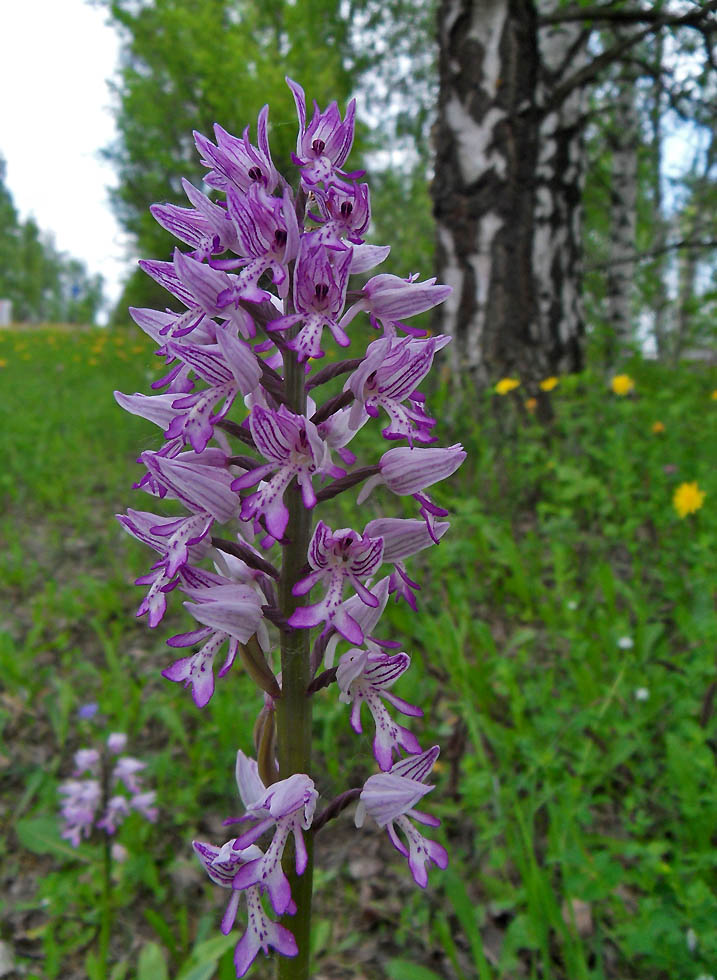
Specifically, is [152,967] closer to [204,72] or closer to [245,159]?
[245,159]

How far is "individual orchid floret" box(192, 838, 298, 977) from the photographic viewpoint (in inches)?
40.8

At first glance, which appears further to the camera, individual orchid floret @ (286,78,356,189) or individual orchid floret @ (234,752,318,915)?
individual orchid floret @ (286,78,356,189)

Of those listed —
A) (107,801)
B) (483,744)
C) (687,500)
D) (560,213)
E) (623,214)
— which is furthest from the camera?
(623,214)

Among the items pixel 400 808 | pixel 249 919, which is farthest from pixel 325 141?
pixel 249 919

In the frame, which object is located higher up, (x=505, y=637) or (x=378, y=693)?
(x=378, y=693)

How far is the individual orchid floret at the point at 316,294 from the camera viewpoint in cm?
111

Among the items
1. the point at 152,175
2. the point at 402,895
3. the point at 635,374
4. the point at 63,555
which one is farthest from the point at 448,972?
the point at 152,175

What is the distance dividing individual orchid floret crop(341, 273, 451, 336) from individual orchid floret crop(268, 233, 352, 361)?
2.4 inches

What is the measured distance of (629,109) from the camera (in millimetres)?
8648

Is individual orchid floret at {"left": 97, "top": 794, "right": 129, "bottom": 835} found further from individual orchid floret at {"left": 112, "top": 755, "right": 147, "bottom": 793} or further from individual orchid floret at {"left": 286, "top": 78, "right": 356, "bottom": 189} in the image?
individual orchid floret at {"left": 286, "top": 78, "right": 356, "bottom": 189}

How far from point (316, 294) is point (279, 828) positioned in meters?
0.84

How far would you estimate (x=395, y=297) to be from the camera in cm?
123

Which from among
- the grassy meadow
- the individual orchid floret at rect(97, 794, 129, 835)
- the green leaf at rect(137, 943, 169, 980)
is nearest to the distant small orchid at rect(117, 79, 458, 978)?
the grassy meadow

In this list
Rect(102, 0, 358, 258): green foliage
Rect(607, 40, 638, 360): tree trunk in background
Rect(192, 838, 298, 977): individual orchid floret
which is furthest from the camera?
Rect(102, 0, 358, 258): green foliage
